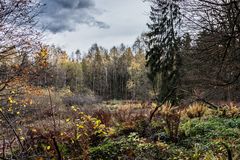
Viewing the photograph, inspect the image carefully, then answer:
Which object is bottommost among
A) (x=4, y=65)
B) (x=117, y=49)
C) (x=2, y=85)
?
(x=2, y=85)

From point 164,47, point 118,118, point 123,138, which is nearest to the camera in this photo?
point 123,138

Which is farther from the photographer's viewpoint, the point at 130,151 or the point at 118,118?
the point at 118,118

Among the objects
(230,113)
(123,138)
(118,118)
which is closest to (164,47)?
(230,113)

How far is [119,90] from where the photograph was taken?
196ft

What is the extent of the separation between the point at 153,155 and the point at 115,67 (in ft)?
183

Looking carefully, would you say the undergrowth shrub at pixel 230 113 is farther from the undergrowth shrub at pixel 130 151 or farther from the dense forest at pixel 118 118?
the undergrowth shrub at pixel 130 151

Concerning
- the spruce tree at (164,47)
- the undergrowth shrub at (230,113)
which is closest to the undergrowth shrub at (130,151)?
the undergrowth shrub at (230,113)

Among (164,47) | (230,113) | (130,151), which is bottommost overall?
(130,151)

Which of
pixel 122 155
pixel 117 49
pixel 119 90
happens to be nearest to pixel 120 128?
pixel 122 155

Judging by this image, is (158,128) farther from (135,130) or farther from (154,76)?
(154,76)

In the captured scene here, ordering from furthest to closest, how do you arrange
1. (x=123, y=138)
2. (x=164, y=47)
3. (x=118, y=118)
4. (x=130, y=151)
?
(x=164, y=47)
(x=118, y=118)
(x=123, y=138)
(x=130, y=151)

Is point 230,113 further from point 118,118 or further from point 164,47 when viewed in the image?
point 164,47

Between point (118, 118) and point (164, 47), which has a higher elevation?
point (164, 47)

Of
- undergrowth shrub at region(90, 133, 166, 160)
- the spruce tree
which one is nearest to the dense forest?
undergrowth shrub at region(90, 133, 166, 160)
